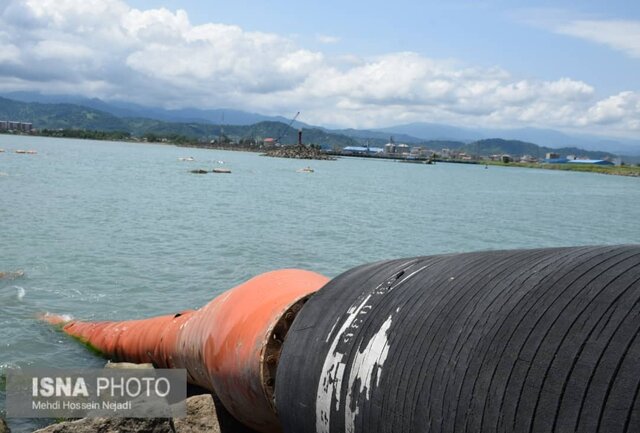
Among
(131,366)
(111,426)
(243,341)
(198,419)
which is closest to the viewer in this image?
(111,426)

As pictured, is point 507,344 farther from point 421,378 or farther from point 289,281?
point 289,281

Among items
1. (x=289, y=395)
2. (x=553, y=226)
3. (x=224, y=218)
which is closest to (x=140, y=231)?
(x=224, y=218)

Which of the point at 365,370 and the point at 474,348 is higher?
the point at 474,348

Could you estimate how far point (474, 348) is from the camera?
11.1 ft

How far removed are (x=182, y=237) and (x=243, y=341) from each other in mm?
20874

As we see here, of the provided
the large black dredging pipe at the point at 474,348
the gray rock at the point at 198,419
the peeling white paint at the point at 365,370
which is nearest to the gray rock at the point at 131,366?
the gray rock at the point at 198,419

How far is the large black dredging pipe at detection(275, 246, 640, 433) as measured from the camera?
282 centimetres

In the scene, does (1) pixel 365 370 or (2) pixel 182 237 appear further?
(2) pixel 182 237

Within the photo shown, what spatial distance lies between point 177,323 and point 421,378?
4.70 metres

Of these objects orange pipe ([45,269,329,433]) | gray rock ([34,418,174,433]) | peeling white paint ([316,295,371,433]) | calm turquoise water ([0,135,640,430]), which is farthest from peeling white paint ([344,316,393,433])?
calm turquoise water ([0,135,640,430])

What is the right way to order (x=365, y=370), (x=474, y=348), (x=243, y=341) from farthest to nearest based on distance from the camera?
(x=243, y=341) → (x=365, y=370) → (x=474, y=348)

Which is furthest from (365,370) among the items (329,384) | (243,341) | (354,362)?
(243,341)

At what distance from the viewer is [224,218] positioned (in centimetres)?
3450

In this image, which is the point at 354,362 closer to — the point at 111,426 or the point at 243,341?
the point at 243,341
